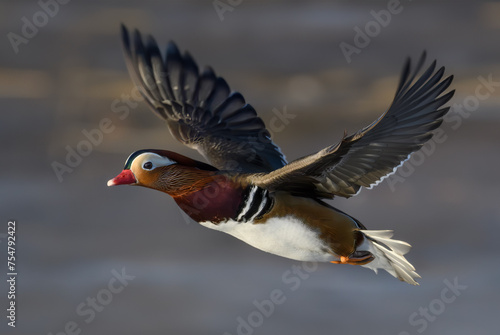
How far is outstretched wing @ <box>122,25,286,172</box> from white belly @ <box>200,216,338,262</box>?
Result: 0.40 feet

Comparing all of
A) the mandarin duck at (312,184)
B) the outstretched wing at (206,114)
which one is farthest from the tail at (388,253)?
the outstretched wing at (206,114)

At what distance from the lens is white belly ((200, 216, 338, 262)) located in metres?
0.59

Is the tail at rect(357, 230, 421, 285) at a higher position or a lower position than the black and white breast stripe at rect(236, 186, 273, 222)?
lower

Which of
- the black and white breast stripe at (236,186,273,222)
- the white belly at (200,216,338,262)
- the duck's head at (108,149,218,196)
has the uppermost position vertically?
the duck's head at (108,149,218,196)

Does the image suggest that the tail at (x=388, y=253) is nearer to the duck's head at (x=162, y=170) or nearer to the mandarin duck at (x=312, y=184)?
the mandarin duck at (x=312, y=184)

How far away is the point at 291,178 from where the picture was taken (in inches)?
22.3

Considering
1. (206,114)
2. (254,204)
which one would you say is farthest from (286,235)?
(206,114)

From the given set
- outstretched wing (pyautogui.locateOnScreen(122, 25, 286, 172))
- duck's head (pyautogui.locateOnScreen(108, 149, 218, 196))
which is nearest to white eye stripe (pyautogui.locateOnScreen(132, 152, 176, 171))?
duck's head (pyautogui.locateOnScreen(108, 149, 218, 196))

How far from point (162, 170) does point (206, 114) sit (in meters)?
0.27

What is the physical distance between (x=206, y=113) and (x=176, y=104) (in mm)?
36

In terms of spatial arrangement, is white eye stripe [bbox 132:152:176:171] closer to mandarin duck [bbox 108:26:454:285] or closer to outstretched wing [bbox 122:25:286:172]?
mandarin duck [bbox 108:26:454:285]

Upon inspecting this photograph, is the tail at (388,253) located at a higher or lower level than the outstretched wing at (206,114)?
lower

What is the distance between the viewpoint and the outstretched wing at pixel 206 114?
751 millimetres

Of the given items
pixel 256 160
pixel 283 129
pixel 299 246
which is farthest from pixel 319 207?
pixel 283 129
